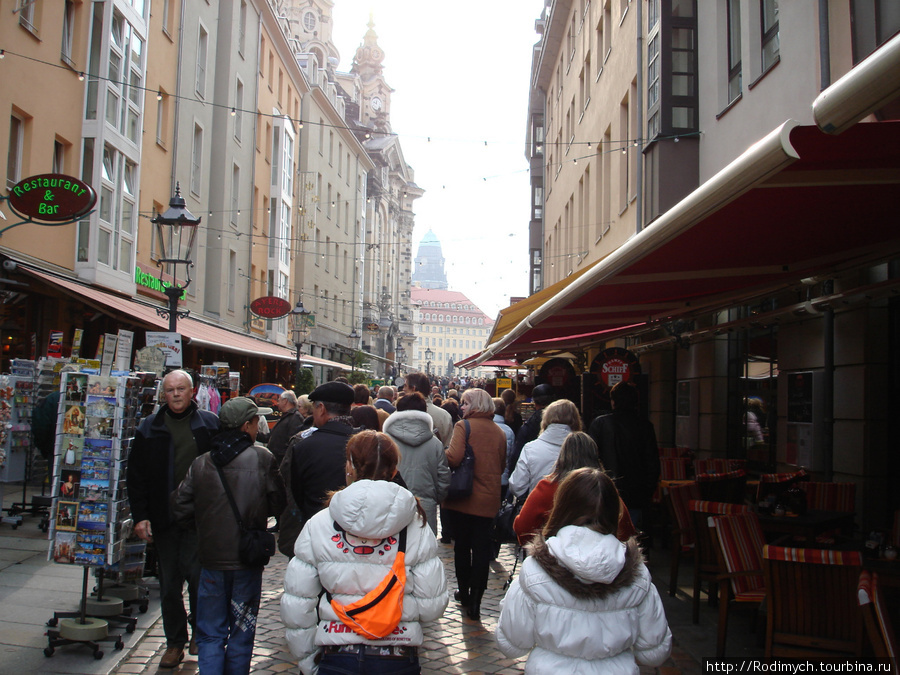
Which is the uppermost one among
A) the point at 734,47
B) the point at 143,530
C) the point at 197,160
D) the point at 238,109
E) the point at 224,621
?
the point at 238,109

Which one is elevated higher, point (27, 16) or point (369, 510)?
point (27, 16)

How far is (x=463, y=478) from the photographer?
278 inches

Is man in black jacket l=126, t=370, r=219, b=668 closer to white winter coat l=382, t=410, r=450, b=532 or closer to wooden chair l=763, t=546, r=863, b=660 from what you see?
white winter coat l=382, t=410, r=450, b=532

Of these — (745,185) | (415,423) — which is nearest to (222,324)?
(415,423)

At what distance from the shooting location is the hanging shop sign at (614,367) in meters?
12.5

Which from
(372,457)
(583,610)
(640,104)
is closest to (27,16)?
(640,104)

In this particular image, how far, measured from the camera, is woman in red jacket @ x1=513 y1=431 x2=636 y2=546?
5031mm

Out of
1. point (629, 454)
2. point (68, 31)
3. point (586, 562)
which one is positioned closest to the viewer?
point (586, 562)

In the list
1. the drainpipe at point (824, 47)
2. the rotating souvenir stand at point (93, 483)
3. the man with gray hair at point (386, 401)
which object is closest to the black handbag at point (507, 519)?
the rotating souvenir stand at point (93, 483)

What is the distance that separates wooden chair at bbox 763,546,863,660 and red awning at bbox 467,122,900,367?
1.94 metres

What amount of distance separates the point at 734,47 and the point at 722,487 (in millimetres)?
6612

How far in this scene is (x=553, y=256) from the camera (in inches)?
1308

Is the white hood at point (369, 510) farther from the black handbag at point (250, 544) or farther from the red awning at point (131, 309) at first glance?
the red awning at point (131, 309)

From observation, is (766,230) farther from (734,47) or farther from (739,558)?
(734,47)
